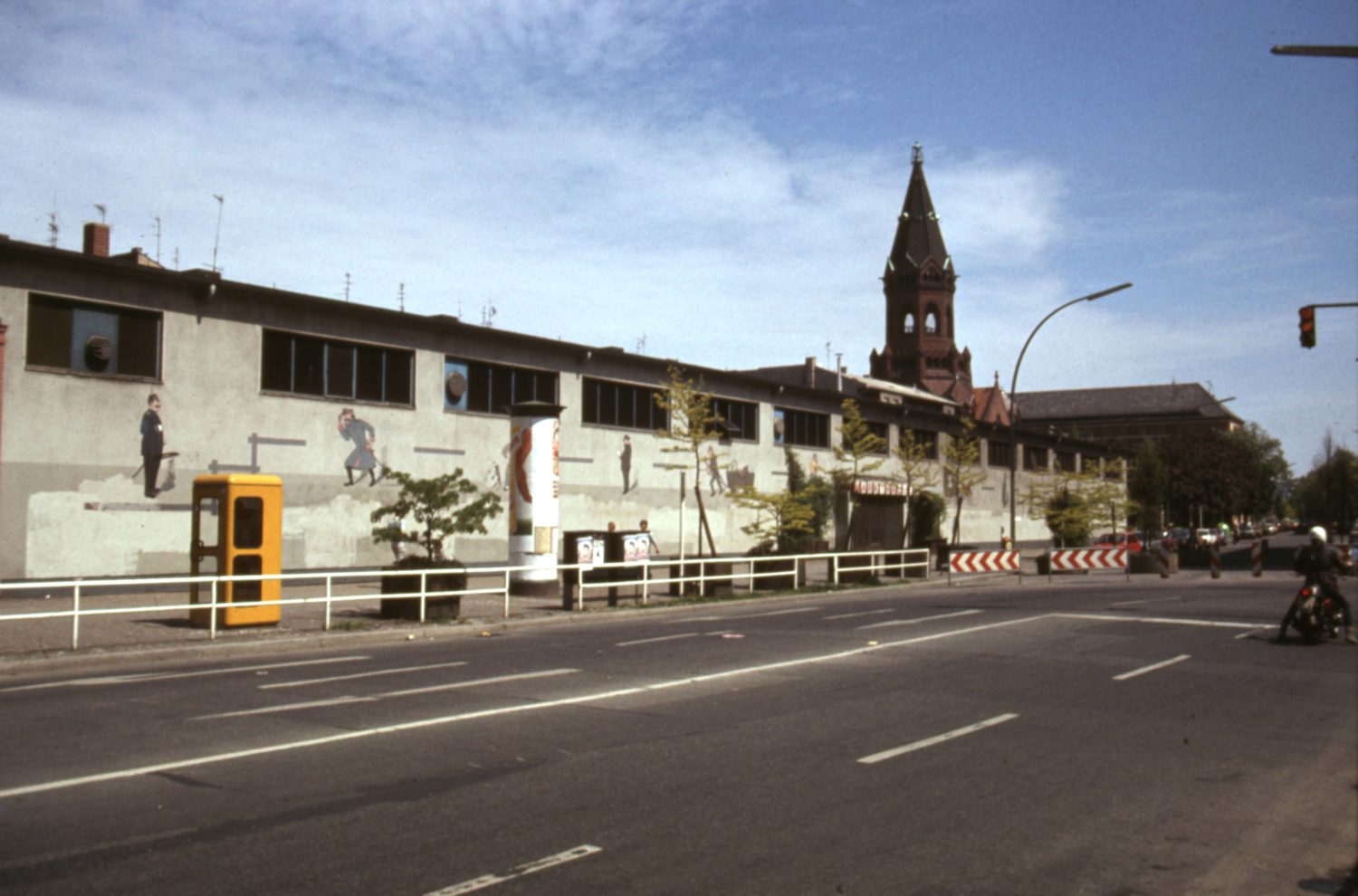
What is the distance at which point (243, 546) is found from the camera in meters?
18.9

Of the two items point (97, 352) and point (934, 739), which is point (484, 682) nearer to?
point (934, 739)

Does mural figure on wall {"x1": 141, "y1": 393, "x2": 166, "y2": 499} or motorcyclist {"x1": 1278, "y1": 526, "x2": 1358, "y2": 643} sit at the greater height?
mural figure on wall {"x1": 141, "y1": 393, "x2": 166, "y2": 499}

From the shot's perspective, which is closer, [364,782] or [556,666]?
[364,782]

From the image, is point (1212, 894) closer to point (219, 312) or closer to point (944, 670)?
point (944, 670)

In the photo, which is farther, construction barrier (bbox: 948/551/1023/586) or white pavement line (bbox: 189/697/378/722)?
construction barrier (bbox: 948/551/1023/586)

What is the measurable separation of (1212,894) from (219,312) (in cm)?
2685

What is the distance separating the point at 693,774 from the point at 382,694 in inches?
197

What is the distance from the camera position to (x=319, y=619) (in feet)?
67.5

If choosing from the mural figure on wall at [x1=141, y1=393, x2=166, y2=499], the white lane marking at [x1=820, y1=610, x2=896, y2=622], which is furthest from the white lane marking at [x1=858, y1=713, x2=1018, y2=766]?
the mural figure on wall at [x1=141, y1=393, x2=166, y2=499]

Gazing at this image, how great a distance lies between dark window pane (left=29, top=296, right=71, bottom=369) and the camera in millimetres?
24250

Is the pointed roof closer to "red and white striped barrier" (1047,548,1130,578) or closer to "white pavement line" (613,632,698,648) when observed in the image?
"red and white striped barrier" (1047,548,1130,578)

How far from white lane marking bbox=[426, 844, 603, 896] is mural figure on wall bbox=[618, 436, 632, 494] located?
33.3 m

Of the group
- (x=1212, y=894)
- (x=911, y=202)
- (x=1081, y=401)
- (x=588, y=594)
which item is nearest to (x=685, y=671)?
(x=1212, y=894)

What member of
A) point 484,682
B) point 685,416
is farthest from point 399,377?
point 484,682
